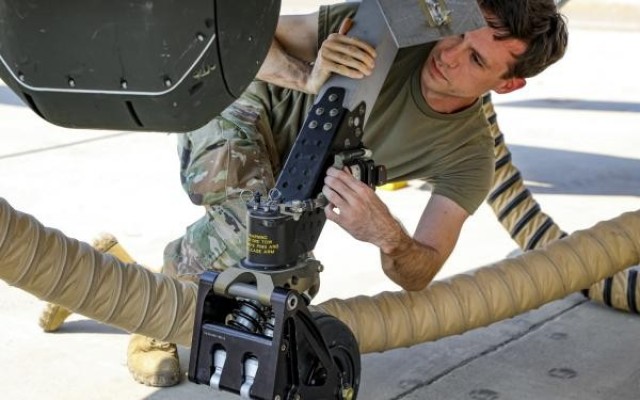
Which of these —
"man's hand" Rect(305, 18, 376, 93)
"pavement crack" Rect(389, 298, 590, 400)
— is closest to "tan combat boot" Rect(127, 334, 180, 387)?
"pavement crack" Rect(389, 298, 590, 400)

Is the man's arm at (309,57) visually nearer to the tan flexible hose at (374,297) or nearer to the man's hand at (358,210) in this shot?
the man's hand at (358,210)

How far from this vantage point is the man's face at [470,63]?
2840 millimetres

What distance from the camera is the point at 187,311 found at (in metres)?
2.78

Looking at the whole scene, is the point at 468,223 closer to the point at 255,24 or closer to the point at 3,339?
the point at 3,339

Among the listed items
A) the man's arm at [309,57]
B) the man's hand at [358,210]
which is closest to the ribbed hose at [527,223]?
the man's arm at [309,57]

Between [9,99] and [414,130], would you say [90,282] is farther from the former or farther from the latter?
[9,99]

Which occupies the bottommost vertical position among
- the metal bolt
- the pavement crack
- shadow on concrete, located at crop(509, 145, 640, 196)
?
the pavement crack

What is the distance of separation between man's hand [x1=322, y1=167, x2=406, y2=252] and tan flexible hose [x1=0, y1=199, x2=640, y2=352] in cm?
38

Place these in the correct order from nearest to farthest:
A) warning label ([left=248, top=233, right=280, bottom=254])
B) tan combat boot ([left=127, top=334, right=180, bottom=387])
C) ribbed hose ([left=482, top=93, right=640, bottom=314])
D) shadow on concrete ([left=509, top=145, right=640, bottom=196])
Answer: warning label ([left=248, top=233, right=280, bottom=254]) < tan combat boot ([left=127, top=334, right=180, bottom=387]) < ribbed hose ([left=482, top=93, right=640, bottom=314]) < shadow on concrete ([left=509, top=145, right=640, bottom=196])

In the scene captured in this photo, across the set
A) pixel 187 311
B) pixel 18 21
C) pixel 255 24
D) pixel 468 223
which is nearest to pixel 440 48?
pixel 187 311

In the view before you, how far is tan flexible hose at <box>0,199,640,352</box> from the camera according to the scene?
2629 millimetres

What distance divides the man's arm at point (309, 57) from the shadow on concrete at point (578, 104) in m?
4.88

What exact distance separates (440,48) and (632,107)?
5223 mm

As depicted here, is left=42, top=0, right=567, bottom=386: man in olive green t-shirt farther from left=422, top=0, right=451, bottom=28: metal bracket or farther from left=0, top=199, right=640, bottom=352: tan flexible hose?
left=422, top=0, right=451, bottom=28: metal bracket
